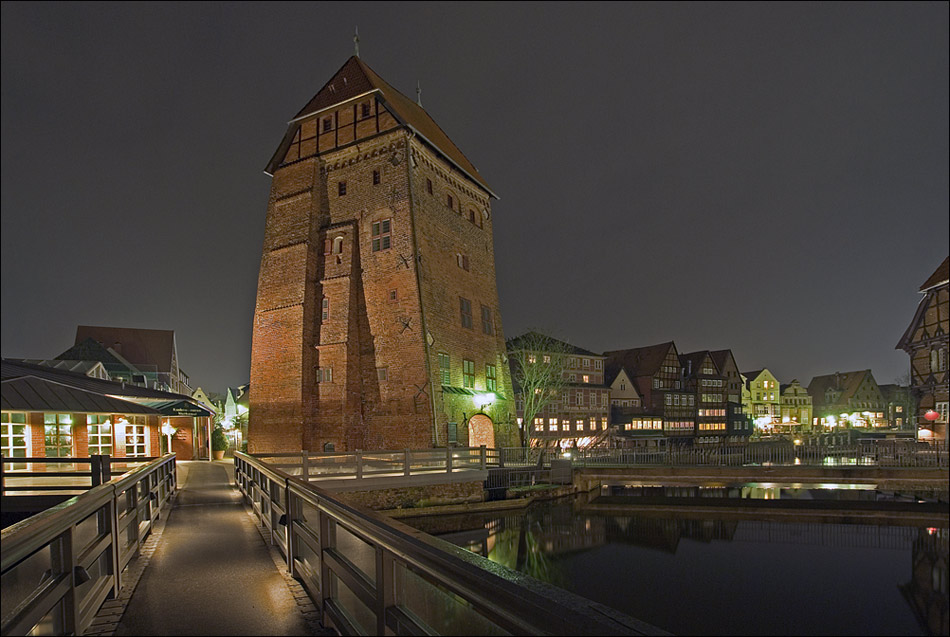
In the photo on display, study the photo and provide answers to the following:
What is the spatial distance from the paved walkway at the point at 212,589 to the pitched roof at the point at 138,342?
5782cm

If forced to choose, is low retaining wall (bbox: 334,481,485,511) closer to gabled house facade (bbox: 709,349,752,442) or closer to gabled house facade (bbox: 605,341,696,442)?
gabled house facade (bbox: 605,341,696,442)

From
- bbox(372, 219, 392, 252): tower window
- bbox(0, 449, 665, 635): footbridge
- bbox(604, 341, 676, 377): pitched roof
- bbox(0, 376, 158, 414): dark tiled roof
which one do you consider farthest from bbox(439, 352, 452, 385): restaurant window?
bbox(604, 341, 676, 377): pitched roof

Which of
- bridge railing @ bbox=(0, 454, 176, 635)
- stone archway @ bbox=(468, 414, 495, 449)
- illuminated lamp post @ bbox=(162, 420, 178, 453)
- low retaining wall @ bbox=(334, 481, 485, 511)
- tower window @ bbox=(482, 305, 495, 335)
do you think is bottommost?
low retaining wall @ bbox=(334, 481, 485, 511)

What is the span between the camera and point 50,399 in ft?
60.4

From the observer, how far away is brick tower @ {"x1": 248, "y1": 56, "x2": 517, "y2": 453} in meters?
27.0

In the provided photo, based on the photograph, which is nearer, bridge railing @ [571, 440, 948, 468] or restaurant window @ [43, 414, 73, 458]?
restaurant window @ [43, 414, 73, 458]

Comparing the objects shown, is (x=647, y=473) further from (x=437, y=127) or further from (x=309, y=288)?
(x=437, y=127)

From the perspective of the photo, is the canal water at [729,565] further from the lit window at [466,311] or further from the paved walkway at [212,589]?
the paved walkway at [212,589]

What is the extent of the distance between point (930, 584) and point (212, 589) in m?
20.2

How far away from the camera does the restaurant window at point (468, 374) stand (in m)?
29.6

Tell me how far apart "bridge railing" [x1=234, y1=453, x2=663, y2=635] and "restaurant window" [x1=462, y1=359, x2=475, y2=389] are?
2344cm

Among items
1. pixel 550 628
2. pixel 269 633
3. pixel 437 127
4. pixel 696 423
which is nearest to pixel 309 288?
pixel 437 127

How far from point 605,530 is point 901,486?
15.0 metres

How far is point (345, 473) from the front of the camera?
1950 cm
